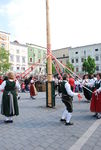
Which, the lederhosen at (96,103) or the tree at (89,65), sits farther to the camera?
the tree at (89,65)

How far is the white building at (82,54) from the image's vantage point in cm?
5675

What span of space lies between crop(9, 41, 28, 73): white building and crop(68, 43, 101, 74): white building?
15.3 meters

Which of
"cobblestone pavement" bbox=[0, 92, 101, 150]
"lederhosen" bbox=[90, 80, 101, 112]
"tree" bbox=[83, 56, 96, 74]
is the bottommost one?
"cobblestone pavement" bbox=[0, 92, 101, 150]

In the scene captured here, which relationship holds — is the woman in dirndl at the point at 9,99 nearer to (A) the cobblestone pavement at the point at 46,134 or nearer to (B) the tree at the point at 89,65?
(A) the cobblestone pavement at the point at 46,134

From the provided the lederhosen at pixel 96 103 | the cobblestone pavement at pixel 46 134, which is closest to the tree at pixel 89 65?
the lederhosen at pixel 96 103

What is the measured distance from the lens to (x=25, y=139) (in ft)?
14.4

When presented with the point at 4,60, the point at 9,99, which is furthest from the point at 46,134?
the point at 4,60

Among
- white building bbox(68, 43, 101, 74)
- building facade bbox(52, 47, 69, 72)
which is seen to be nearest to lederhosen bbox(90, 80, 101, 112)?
white building bbox(68, 43, 101, 74)

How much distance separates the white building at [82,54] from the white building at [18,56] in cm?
1530

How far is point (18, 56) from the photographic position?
2194 inches

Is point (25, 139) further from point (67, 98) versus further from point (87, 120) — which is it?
point (87, 120)

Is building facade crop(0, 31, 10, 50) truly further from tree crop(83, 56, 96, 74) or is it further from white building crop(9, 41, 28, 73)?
tree crop(83, 56, 96, 74)

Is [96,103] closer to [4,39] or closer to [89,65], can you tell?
[89,65]

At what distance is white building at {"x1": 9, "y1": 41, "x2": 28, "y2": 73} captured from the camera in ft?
176
